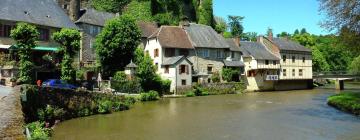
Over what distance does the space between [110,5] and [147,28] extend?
11145 millimetres

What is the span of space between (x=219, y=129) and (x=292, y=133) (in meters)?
4.58

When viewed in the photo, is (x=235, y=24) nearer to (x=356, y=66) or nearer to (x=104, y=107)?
(x=356, y=66)

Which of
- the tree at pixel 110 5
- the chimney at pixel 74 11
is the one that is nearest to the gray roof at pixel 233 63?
the tree at pixel 110 5

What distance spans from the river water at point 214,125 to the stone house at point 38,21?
14.7 meters

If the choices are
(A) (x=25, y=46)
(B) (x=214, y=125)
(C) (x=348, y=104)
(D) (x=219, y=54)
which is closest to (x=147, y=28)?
(D) (x=219, y=54)

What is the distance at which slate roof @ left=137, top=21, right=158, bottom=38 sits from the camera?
2419 inches

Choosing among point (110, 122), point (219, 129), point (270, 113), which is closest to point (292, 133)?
point (219, 129)

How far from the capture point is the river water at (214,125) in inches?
934

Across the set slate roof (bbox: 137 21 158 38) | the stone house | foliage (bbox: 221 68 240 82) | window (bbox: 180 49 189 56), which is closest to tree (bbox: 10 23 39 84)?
the stone house

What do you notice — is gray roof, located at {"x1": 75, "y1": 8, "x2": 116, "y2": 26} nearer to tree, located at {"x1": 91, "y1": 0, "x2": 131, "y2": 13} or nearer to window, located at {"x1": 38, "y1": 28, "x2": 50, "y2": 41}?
tree, located at {"x1": 91, "y1": 0, "x2": 131, "y2": 13}

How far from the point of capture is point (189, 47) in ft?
191

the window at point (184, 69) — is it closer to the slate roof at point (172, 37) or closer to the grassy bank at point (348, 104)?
the slate roof at point (172, 37)

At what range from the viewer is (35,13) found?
48.4m

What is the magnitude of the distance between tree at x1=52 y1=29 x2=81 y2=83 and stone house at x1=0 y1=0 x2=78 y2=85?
9.60 feet
